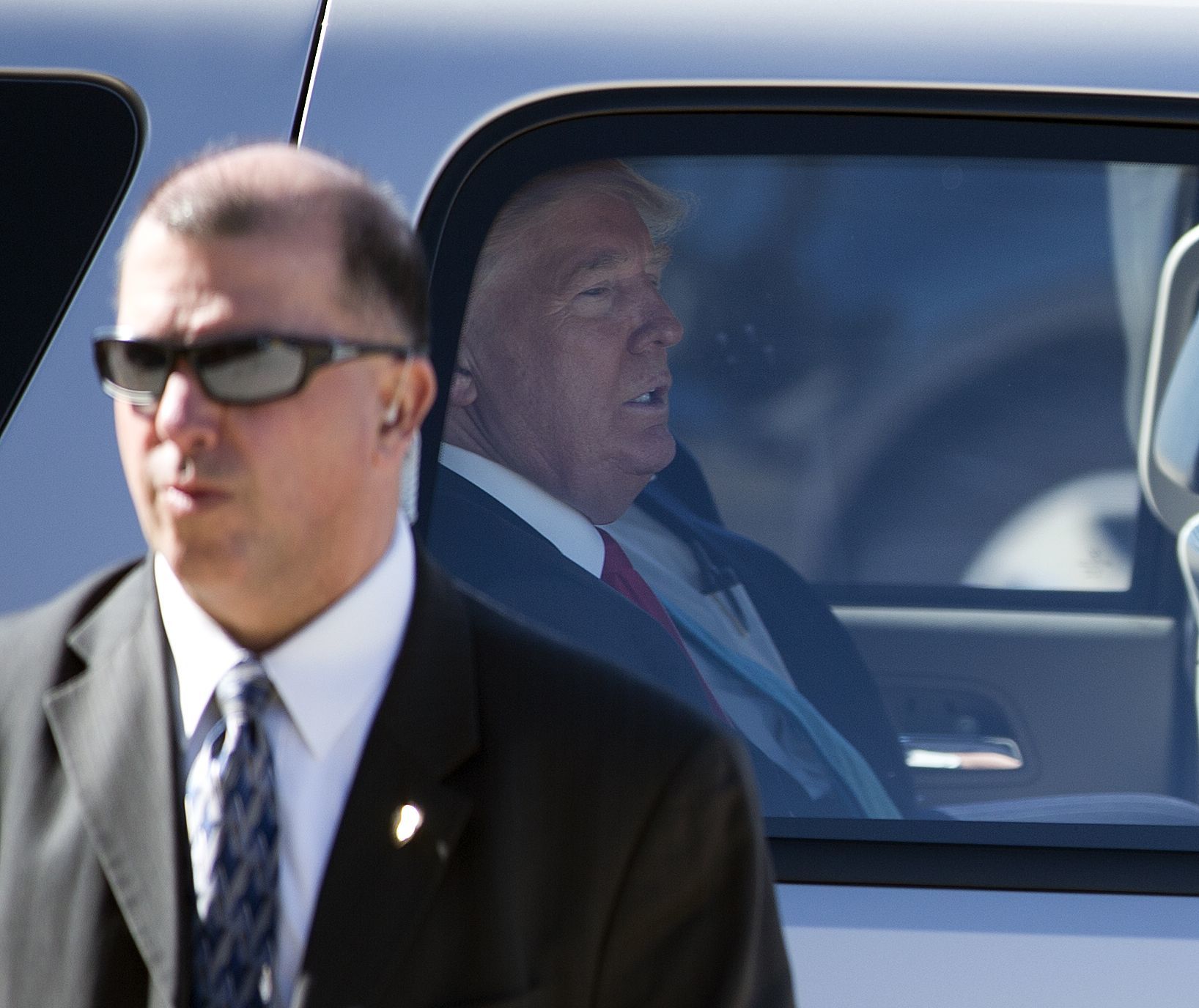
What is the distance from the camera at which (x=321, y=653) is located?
1.01m

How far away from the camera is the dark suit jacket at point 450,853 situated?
0.97m

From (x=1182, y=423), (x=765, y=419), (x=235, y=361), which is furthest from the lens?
(x=1182, y=423)

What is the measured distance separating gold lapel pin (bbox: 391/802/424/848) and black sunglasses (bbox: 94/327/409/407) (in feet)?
0.86

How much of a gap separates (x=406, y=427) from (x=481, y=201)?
1.88 feet

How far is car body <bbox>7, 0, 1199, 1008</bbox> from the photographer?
1451 millimetres

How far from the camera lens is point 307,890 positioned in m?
0.99

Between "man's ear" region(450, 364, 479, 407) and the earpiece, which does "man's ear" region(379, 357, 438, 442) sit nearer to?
the earpiece

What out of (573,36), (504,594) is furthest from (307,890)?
(573,36)

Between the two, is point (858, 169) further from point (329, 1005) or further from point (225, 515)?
point (329, 1005)

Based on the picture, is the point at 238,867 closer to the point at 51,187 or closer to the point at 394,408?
the point at 394,408

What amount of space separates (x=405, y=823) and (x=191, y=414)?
0.28 m

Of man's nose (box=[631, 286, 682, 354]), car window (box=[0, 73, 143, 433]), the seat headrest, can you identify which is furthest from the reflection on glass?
car window (box=[0, 73, 143, 433])

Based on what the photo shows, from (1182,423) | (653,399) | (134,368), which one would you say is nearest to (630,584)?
(653,399)

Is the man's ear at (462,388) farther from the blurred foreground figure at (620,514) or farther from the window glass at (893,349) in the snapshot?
the window glass at (893,349)
